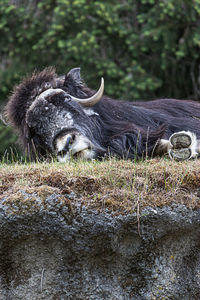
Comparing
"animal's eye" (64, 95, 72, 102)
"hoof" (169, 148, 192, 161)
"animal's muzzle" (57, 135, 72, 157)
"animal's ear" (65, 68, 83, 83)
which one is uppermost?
"animal's ear" (65, 68, 83, 83)

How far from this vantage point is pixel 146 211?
280cm

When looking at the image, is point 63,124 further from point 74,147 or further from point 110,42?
point 110,42

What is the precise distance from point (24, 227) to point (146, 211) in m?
0.67

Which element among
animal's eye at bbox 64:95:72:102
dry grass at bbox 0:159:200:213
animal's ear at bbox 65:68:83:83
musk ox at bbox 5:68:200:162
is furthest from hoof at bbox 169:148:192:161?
animal's ear at bbox 65:68:83:83

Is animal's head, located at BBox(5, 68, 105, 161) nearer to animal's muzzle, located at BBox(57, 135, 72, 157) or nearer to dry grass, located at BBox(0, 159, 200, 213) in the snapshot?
animal's muzzle, located at BBox(57, 135, 72, 157)

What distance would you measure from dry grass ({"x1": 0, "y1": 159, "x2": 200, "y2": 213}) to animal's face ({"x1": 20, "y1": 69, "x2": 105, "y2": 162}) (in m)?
0.88

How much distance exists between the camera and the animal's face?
13.6ft

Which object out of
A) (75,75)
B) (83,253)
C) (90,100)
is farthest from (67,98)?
(83,253)

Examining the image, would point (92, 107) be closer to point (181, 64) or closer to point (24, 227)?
point (24, 227)

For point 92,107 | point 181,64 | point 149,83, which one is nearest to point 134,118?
point 92,107

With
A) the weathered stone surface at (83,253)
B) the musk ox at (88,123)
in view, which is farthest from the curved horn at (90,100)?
the weathered stone surface at (83,253)

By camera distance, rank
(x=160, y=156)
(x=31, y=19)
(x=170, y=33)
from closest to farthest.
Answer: (x=160, y=156)
(x=170, y=33)
(x=31, y=19)

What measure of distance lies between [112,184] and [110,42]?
A: 7.02 metres

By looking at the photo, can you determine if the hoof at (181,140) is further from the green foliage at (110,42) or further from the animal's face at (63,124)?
the green foliage at (110,42)
